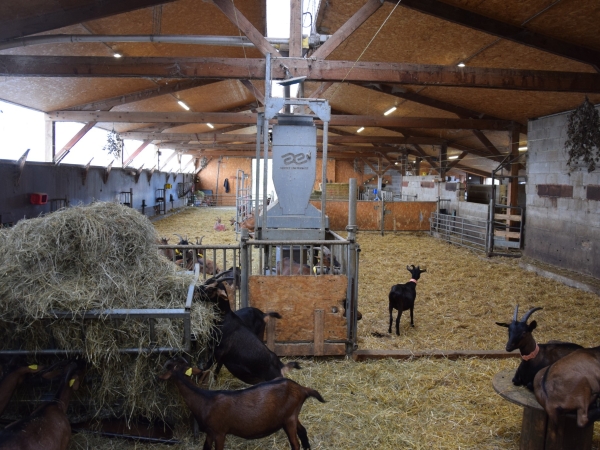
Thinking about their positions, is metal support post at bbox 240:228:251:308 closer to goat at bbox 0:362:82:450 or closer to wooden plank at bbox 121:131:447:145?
goat at bbox 0:362:82:450

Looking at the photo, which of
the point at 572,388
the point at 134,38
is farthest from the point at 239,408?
the point at 134,38

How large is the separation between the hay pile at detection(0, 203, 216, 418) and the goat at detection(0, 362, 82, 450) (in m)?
0.21

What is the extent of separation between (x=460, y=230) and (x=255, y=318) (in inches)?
471

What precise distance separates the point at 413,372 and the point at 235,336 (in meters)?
1.84

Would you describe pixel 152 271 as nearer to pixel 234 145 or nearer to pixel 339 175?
pixel 234 145

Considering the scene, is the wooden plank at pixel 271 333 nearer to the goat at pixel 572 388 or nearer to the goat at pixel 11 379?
the goat at pixel 11 379

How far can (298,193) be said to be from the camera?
6.22 m

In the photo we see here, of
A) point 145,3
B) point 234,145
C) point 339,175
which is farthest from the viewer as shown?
point 339,175

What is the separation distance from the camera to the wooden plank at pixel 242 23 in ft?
21.5

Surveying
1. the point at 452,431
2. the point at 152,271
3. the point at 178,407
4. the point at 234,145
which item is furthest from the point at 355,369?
the point at 234,145

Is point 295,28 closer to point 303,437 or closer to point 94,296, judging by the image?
point 94,296

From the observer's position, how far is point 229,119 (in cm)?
1340

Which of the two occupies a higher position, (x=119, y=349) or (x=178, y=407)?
(x=119, y=349)

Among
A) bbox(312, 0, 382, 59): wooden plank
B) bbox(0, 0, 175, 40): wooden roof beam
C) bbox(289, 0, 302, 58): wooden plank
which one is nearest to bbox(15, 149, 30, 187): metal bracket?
bbox(0, 0, 175, 40): wooden roof beam
